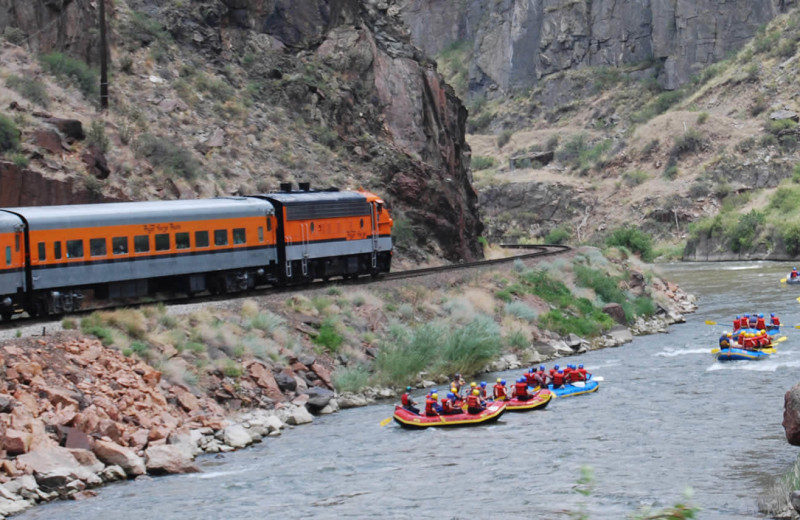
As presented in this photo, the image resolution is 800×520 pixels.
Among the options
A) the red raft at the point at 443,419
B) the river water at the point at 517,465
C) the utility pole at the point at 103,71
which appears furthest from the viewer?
the utility pole at the point at 103,71

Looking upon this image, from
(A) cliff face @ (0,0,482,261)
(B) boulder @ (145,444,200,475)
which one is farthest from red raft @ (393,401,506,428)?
(A) cliff face @ (0,0,482,261)

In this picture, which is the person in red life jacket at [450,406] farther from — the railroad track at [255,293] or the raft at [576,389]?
the railroad track at [255,293]

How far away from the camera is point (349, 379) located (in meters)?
32.3

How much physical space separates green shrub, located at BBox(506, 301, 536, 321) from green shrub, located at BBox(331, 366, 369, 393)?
1290 centimetres

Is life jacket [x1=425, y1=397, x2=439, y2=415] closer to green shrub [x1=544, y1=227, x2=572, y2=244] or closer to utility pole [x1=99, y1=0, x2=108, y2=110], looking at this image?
utility pole [x1=99, y1=0, x2=108, y2=110]

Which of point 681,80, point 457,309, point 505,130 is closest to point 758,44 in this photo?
point 681,80

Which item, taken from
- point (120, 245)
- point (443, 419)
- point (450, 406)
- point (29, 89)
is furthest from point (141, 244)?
point (29, 89)

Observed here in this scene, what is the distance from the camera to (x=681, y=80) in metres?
152

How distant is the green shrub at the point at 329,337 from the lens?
113ft

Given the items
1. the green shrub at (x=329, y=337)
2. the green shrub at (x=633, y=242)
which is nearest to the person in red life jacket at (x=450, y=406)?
the green shrub at (x=329, y=337)

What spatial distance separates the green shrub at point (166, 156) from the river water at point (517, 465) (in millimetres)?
20055

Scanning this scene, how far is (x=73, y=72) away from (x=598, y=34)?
127 meters

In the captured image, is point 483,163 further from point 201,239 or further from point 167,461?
point 167,461

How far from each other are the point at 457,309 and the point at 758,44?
11206 centimetres
